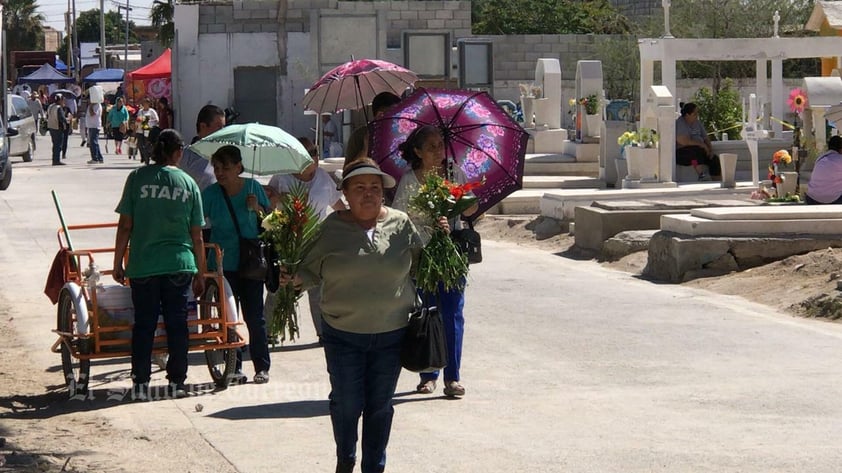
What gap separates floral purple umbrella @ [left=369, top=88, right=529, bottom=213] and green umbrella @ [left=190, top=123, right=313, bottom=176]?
2.74ft

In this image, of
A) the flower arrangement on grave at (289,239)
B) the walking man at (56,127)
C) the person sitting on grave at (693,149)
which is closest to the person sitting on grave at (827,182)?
the person sitting on grave at (693,149)

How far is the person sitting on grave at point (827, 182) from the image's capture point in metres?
16.3

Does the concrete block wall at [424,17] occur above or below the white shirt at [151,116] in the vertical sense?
above

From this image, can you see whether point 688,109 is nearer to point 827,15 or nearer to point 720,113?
point 720,113

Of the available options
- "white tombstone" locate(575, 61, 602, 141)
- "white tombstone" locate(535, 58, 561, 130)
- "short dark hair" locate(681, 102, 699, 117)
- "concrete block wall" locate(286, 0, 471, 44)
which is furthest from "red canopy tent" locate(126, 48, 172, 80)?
"short dark hair" locate(681, 102, 699, 117)

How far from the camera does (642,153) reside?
21.9 metres

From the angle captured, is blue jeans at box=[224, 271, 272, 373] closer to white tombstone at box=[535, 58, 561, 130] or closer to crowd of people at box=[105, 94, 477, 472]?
crowd of people at box=[105, 94, 477, 472]

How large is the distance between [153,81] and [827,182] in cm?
3405

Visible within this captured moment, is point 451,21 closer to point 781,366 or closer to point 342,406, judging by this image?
point 781,366

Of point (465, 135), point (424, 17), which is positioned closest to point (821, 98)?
point (465, 135)

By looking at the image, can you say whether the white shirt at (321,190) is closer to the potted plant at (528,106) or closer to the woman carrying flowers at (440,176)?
the woman carrying flowers at (440,176)

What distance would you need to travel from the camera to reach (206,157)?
10.6m

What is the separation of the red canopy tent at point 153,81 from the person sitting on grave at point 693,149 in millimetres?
25844

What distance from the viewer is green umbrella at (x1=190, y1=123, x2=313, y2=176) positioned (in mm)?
10031
